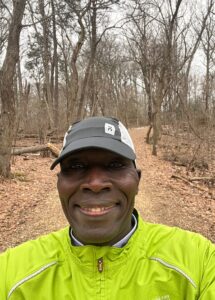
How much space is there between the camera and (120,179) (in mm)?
1649

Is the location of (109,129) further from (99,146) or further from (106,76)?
(106,76)

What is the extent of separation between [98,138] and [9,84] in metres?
8.76

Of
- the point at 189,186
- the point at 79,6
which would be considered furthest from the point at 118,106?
the point at 189,186

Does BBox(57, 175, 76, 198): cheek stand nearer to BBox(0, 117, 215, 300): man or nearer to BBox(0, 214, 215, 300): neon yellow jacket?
BBox(0, 117, 215, 300): man

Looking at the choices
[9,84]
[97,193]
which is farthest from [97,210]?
[9,84]

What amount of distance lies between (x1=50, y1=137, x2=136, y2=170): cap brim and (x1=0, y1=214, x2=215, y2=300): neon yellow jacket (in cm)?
40

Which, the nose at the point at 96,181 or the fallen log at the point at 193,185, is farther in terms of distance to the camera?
the fallen log at the point at 193,185

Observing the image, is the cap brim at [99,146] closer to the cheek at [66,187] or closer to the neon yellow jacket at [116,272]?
the cheek at [66,187]

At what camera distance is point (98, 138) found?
5.41ft

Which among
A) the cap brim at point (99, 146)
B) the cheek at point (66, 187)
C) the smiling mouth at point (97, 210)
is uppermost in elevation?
the cap brim at point (99, 146)

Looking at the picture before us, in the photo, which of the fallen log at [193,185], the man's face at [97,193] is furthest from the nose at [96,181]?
the fallen log at [193,185]

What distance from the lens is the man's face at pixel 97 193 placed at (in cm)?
161

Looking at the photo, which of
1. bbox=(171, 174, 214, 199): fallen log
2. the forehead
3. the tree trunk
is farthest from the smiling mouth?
the tree trunk

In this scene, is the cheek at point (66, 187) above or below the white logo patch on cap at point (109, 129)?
below
